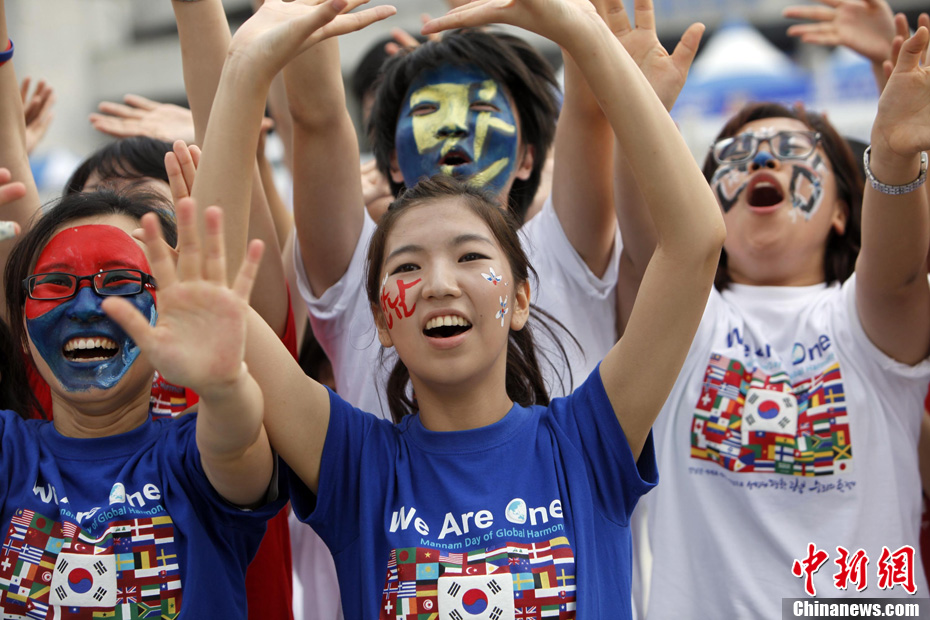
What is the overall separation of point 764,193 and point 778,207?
77mm

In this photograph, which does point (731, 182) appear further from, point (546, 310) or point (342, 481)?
point (342, 481)

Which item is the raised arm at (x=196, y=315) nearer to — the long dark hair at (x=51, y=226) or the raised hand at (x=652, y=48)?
the long dark hair at (x=51, y=226)

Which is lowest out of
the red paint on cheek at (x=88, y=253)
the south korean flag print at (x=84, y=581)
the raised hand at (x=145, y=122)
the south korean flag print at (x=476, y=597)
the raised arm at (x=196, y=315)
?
the south korean flag print at (x=476, y=597)

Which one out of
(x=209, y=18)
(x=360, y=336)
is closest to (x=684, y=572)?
(x=360, y=336)

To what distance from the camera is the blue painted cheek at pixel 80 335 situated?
2027 millimetres

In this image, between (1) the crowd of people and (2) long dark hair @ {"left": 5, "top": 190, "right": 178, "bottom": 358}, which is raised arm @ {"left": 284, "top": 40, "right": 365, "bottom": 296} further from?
(2) long dark hair @ {"left": 5, "top": 190, "right": 178, "bottom": 358}

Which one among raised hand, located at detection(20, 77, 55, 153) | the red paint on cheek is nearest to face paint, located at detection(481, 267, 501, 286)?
the red paint on cheek

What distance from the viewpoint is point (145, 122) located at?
3.67 meters

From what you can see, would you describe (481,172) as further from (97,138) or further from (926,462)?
(97,138)

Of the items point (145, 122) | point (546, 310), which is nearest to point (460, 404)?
point (546, 310)

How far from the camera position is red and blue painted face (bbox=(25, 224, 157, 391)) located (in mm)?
2031

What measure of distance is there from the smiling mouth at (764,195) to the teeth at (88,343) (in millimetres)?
2020

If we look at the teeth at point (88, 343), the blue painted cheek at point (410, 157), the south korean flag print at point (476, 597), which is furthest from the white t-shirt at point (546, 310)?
the south korean flag print at point (476, 597)

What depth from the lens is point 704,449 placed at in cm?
274
